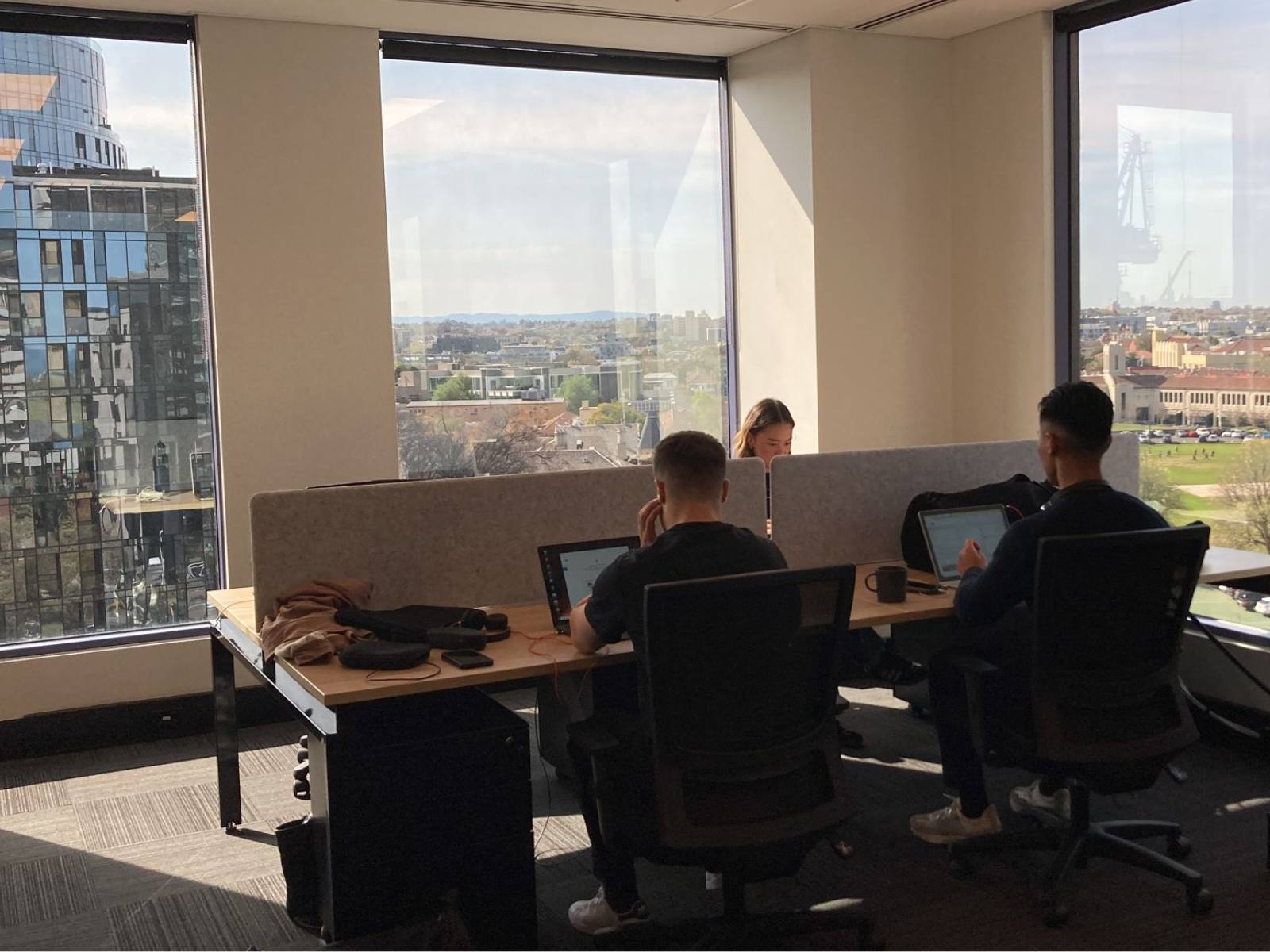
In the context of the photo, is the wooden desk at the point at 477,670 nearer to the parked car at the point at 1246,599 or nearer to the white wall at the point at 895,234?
the parked car at the point at 1246,599

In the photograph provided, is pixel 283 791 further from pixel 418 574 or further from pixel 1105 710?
pixel 1105 710

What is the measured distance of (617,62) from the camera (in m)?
5.59

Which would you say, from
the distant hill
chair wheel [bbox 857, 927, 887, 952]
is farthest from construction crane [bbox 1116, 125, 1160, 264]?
chair wheel [bbox 857, 927, 887, 952]

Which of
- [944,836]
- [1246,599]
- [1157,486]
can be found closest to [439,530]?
[944,836]

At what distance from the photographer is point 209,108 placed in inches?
182

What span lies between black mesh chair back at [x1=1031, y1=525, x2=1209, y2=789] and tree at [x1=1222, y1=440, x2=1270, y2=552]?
1.90 metres

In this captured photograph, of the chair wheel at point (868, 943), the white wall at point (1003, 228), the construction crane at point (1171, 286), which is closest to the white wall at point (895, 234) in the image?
the white wall at point (1003, 228)

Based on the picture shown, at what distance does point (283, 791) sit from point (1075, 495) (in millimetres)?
2630

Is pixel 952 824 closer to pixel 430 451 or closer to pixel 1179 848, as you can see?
pixel 1179 848

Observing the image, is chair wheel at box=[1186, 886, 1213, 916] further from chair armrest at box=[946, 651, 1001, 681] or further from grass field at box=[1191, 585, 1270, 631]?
grass field at box=[1191, 585, 1270, 631]

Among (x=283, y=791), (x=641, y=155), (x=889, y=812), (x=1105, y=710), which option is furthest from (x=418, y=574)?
(x=641, y=155)

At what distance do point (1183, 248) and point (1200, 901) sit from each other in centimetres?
276

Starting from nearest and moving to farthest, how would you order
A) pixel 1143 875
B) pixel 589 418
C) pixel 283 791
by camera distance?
pixel 1143 875
pixel 283 791
pixel 589 418

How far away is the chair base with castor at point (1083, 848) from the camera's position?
2.87m
